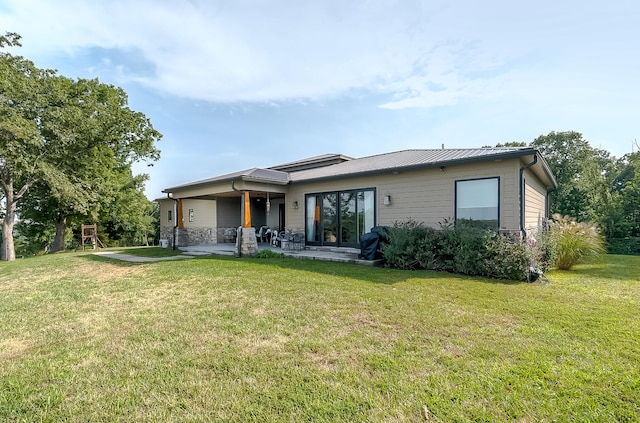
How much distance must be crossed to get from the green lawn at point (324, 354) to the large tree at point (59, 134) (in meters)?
10.2

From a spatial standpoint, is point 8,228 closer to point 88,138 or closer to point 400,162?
point 88,138

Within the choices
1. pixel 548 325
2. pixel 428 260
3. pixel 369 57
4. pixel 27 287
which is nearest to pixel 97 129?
pixel 27 287

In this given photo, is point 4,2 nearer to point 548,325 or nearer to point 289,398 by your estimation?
point 289,398

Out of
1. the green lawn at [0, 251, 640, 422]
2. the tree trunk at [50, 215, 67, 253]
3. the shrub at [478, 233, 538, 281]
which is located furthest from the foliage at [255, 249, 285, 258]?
the tree trunk at [50, 215, 67, 253]

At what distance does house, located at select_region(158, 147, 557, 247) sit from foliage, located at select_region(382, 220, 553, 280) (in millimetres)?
593

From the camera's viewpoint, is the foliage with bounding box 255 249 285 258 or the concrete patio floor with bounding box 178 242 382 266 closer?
the concrete patio floor with bounding box 178 242 382 266

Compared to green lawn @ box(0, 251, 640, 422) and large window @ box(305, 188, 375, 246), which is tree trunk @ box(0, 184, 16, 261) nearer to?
green lawn @ box(0, 251, 640, 422)

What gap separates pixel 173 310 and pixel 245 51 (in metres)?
8.46

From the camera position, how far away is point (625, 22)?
6844 mm

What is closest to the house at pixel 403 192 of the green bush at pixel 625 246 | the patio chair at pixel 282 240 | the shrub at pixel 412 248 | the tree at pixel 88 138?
the patio chair at pixel 282 240

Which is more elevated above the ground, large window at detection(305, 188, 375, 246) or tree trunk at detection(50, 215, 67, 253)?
large window at detection(305, 188, 375, 246)

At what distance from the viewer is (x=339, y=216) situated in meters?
10.5

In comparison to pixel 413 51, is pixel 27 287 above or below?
below

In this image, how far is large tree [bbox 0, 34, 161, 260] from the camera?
12.1 m
